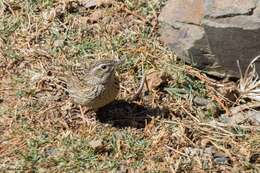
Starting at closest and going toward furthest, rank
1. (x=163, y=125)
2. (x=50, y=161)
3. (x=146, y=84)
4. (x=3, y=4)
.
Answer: (x=50, y=161), (x=163, y=125), (x=146, y=84), (x=3, y=4)

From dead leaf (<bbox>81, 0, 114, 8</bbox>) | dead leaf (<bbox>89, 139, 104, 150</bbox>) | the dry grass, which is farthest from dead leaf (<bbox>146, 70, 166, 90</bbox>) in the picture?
dead leaf (<bbox>81, 0, 114, 8</bbox>)

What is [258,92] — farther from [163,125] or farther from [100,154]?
[100,154]

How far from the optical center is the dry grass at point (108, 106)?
7156mm

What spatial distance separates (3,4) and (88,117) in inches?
89.1

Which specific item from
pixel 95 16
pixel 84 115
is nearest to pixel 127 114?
pixel 84 115

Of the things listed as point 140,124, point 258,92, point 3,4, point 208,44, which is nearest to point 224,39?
point 208,44

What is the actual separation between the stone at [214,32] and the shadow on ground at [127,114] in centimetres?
81

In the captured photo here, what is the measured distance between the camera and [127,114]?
7.83 meters

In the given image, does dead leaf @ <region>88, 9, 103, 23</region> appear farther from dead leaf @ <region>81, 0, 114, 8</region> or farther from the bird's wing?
the bird's wing

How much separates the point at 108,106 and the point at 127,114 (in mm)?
249

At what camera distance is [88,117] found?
→ 7758 mm

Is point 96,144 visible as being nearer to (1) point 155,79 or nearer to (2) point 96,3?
(1) point 155,79

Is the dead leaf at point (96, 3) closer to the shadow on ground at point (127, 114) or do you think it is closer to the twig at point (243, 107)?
the shadow on ground at point (127, 114)

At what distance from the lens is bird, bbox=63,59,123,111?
7.40 meters
